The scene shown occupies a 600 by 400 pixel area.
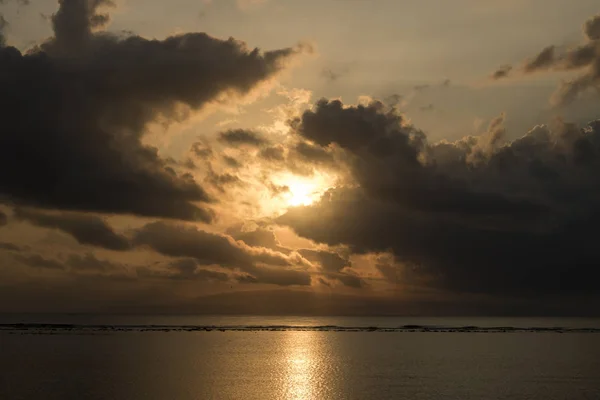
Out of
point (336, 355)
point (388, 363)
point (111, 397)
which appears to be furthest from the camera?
point (336, 355)

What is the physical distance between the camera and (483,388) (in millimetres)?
78812

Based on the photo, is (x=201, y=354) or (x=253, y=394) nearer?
(x=253, y=394)

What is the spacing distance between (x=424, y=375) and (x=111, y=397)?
4771 centimetres

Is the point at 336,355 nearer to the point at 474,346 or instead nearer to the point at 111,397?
the point at 474,346

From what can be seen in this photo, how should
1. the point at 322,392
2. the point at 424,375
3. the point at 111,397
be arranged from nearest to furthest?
the point at 111,397 < the point at 322,392 < the point at 424,375

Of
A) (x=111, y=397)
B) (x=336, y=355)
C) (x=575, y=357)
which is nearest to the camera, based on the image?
(x=111, y=397)

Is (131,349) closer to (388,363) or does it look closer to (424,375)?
(388,363)

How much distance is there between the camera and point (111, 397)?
6944 cm

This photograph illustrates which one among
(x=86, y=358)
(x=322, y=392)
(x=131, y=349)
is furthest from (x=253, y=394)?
(x=131, y=349)

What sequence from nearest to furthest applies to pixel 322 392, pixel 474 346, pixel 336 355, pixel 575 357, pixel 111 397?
pixel 111 397 < pixel 322 392 < pixel 575 357 < pixel 336 355 < pixel 474 346

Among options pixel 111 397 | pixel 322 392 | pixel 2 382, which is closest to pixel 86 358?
pixel 2 382

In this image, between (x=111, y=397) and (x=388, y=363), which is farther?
(x=388, y=363)

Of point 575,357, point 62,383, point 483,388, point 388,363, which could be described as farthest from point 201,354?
point 575,357

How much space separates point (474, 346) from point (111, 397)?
11345cm
